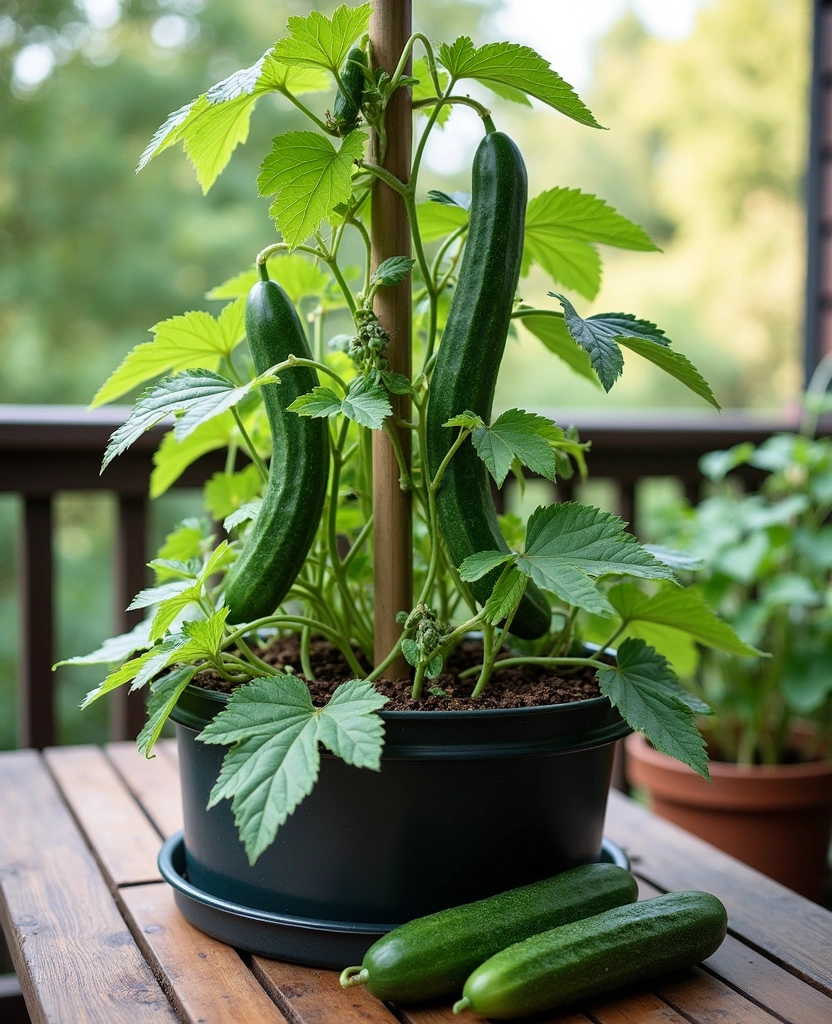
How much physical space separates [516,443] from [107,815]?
25.7 inches

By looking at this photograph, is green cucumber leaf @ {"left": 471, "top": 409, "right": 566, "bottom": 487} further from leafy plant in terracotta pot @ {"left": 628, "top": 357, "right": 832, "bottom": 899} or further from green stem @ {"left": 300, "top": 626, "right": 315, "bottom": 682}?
leafy plant in terracotta pot @ {"left": 628, "top": 357, "right": 832, "bottom": 899}

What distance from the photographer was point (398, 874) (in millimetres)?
696

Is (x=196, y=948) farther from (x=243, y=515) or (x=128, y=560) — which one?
(x=128, y=560)

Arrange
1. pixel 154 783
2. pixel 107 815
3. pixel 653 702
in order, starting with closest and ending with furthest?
pixel 653 702 < pixel 107 815 < pixel 154 783

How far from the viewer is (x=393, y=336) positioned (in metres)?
0.78

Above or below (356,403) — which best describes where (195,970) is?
below

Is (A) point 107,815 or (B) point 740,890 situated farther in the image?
(A) point 107,815

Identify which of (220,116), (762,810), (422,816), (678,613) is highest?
(220,116)

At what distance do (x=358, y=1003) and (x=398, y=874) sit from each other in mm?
82

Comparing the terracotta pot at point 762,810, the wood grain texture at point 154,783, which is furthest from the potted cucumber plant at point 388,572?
the terracotta pot at point 762,810

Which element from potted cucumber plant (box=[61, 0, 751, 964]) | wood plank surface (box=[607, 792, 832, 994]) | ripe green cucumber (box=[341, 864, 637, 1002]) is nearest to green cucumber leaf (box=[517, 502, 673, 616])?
potted cucumber plant (box=[61, 0, 751, 964])

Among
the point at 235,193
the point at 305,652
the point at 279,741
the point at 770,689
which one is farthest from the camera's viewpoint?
the point at 235,193

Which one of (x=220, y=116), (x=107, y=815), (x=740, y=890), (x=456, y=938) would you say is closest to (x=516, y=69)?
(x=220, y=116)

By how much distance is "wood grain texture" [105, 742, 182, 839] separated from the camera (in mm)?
1062
